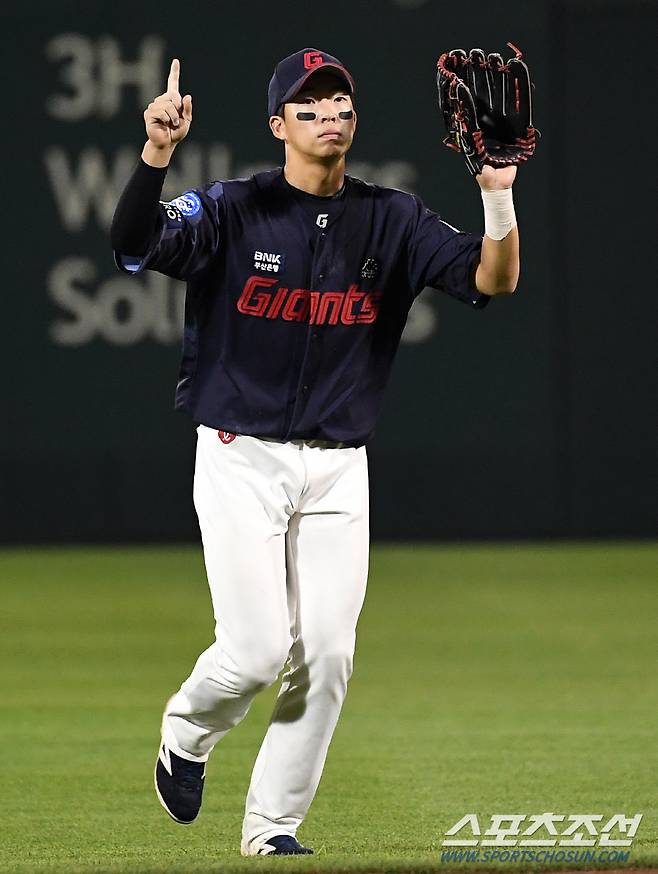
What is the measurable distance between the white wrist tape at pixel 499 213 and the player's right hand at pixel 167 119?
31.1 inches

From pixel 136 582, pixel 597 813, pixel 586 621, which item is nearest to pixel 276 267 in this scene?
pixel 597 813

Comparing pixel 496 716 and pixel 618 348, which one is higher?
pixel 618 348

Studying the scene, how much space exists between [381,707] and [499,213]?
10.6 ft

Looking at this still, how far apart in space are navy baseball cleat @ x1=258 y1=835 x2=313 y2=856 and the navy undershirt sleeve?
5.22 feet

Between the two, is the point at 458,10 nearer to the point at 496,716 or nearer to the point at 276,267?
the point at 496,716

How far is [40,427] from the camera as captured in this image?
11445mm

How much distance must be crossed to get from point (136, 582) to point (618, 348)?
382cm

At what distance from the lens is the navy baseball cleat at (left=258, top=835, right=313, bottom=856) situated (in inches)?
179

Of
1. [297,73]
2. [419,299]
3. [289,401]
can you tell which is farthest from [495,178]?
[419,299]

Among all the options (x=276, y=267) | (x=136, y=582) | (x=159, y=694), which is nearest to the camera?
(x=276, y=267)

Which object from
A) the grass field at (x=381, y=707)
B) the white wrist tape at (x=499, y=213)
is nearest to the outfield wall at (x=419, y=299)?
the grass field at (x=381, y=707)

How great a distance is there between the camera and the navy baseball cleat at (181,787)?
468cm

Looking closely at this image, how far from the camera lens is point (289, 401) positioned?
179 inches

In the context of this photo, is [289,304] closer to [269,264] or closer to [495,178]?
[269,264]
